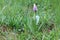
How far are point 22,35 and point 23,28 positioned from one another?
0.15 m

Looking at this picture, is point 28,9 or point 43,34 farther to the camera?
point 28,9

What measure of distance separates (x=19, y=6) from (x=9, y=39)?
71 centimetres

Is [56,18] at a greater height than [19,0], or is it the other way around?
[19,0]

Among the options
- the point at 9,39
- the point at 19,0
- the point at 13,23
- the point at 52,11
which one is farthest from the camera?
the point at 19,0

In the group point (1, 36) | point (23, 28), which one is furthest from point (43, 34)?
point (1, 36)

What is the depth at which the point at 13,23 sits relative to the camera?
2.87 m

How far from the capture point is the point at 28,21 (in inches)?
110

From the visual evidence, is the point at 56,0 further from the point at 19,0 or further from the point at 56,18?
the point at 19,0

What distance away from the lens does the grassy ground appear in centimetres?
269

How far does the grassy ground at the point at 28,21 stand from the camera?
269 cm

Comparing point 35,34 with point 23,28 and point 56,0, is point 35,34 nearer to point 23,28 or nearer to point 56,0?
point 23,28

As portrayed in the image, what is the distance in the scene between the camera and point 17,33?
2773 mm

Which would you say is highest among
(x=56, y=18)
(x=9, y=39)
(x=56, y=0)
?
(x=56, y=0)

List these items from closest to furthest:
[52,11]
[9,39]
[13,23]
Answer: [9,39]
[13,23]
[52,11]
